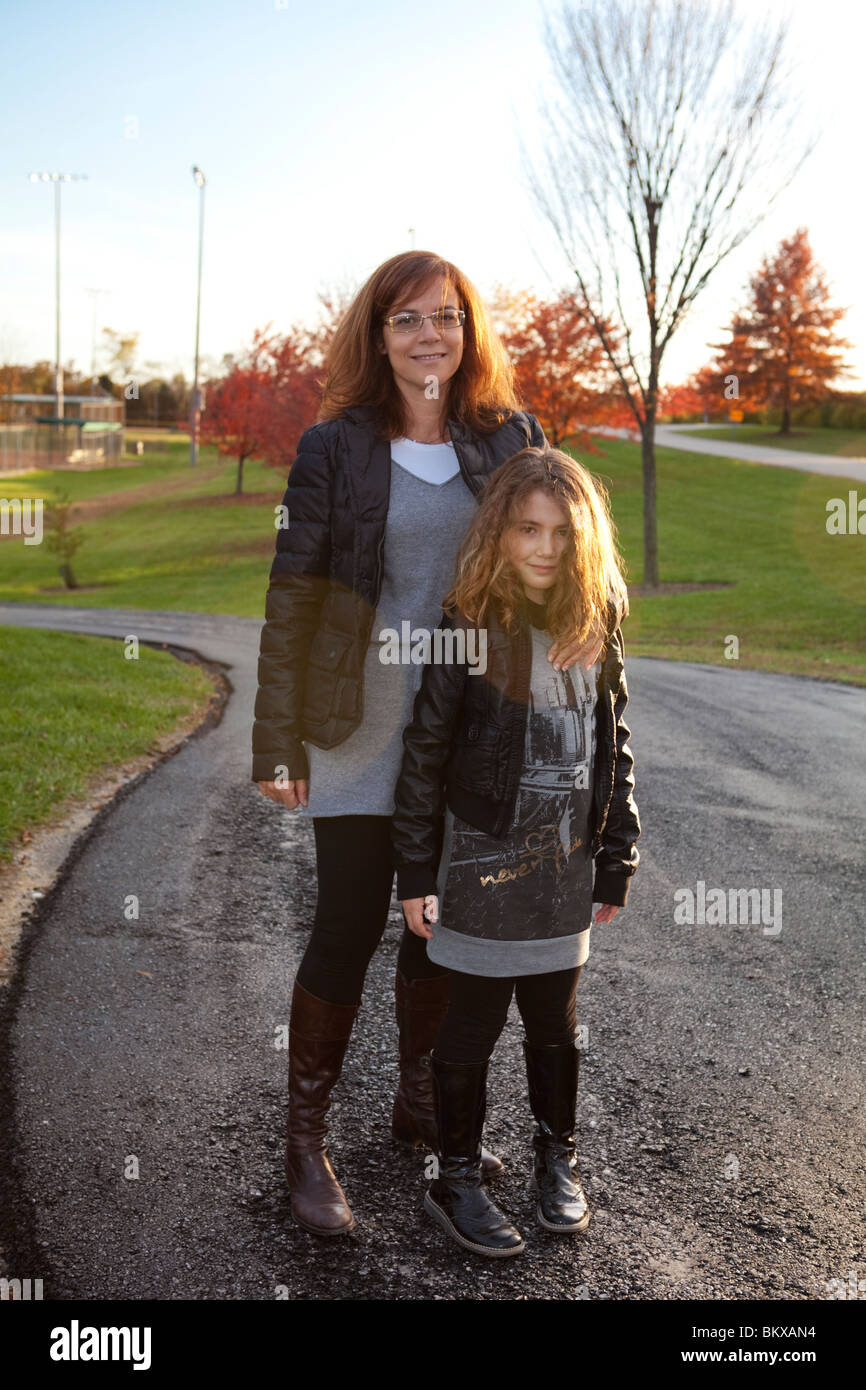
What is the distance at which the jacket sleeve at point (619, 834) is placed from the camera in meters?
2.68

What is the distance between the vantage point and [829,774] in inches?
286

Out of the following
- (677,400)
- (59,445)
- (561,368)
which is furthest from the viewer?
(59,445)

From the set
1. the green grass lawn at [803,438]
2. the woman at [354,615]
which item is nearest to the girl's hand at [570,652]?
the woman at [354,615]

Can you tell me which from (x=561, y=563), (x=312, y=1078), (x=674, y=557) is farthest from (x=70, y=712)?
(x=674, y=557)

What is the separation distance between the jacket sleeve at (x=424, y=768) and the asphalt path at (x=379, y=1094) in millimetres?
822

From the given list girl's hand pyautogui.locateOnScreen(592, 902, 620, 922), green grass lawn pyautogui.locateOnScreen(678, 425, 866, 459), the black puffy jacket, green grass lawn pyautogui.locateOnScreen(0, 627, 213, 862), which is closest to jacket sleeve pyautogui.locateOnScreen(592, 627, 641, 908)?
girl's hand pyautogui.locateOnScreen(592, 902, 620, 922)

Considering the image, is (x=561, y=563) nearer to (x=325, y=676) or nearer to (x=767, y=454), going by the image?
(x=325, y=676)

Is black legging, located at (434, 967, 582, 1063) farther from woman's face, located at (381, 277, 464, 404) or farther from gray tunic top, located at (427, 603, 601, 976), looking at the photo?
woman's face, located at (381, 277, 464, 404)

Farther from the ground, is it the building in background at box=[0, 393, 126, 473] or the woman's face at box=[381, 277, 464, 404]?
the building in background at box=[0, 393, 126, 473]

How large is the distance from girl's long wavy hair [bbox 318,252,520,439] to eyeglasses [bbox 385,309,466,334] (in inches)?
1.3

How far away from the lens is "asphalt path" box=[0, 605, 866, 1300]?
240cm

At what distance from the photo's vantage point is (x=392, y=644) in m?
2.60

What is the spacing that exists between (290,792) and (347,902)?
28 centimetres
